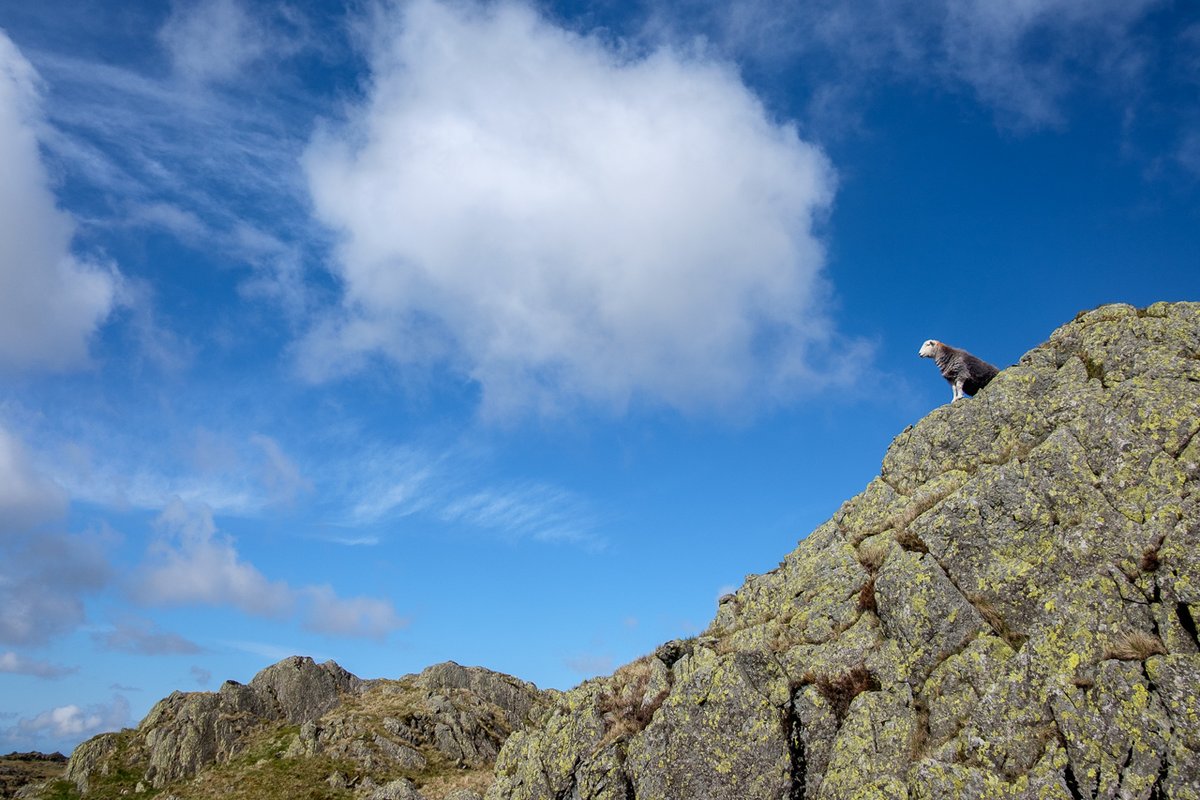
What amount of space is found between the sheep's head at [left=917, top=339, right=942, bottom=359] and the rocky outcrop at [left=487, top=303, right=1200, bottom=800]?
16.0 ft

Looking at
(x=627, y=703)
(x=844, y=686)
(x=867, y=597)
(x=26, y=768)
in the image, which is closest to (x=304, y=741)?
(x=627, y=703)

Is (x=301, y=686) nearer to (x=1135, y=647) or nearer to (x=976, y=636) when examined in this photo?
(x=976, y=636)

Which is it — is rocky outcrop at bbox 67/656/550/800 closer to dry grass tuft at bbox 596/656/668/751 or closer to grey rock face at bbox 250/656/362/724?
grey rock face at bbox 250/656/362/724

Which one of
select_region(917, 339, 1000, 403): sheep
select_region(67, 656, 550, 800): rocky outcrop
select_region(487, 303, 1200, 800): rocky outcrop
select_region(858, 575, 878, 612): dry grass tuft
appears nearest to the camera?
select_region(487, 303, 1200, 800): rocky outcrop

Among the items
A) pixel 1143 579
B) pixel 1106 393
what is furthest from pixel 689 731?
pixel 1106 393

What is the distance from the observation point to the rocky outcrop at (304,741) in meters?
54.2

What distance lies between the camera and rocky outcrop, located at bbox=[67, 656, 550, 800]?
178 ft

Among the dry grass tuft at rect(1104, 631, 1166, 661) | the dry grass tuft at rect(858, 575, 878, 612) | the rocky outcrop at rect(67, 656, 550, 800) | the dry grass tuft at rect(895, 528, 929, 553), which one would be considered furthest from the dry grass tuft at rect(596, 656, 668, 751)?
the rocky outcrop at rect(67, 656, 550, 800)

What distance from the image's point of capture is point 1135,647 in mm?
19031

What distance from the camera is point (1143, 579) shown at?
20500 mm

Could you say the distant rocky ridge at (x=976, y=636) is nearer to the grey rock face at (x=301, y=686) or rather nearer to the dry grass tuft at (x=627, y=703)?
the dry grass tuft at (x=627, y=703)

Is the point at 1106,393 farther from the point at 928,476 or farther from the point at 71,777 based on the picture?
the point at 71,777

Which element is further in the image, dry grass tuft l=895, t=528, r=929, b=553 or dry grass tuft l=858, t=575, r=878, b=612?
dry grass tuft l=895, t=528, r=929, b=553

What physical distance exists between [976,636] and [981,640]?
0.38 metres
